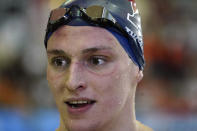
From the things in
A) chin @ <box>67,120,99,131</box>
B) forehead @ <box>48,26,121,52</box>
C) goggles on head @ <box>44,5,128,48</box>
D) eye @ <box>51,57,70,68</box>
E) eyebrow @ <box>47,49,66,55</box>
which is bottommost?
chin @ <box>67,120,99,131</box>

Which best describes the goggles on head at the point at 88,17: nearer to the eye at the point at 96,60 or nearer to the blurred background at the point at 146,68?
the eye at the point at 96,60

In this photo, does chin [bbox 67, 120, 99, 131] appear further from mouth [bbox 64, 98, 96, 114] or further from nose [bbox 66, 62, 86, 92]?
nose [bbox 66, 62, 86, 92]

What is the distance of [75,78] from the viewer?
1793 millimetres

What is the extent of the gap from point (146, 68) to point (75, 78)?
10.9ft

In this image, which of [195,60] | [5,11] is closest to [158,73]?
[195,60]

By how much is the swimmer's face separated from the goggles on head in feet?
0.10

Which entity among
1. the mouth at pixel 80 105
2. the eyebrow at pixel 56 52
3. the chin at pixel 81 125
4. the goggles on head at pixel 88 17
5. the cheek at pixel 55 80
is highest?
the goggles on head at pixel 88 17

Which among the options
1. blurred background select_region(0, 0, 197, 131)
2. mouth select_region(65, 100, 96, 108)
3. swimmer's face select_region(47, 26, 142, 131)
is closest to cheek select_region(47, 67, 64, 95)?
swimmer's face select_region(47, 26, 142, 131)

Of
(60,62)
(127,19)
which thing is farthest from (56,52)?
(127,19)

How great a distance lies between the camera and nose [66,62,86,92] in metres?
1.78

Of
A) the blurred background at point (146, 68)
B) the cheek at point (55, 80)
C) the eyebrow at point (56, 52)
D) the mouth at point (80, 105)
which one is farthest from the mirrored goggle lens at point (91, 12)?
the blurred background at point (146, 68)

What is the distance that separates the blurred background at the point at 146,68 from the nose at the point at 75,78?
2.60 metres

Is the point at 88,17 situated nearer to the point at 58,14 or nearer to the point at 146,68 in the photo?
the point at 58,14

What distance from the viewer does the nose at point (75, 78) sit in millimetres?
1782
